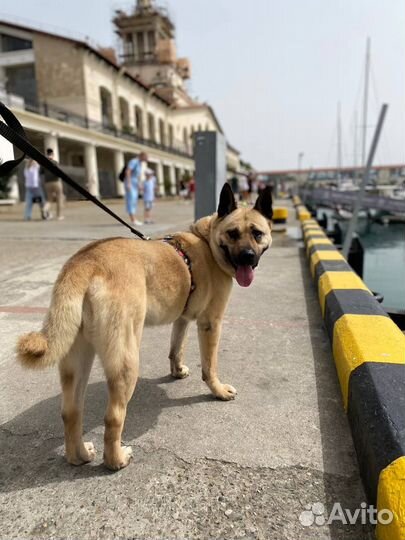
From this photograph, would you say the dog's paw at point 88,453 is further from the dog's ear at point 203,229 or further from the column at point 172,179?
the column at point 172,179

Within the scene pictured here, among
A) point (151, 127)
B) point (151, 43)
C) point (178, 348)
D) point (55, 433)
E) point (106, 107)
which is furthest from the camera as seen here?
point (151, 43)

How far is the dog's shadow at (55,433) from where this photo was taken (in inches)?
73.9

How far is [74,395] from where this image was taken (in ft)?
6.29

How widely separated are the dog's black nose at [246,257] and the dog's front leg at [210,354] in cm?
→ 46

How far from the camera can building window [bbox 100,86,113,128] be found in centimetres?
3653

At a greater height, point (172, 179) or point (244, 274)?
point (172, 179)

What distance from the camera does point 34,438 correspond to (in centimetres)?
214

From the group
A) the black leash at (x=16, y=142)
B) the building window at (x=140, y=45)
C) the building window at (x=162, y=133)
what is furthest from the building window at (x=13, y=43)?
the black leash at (x=16, y=142)

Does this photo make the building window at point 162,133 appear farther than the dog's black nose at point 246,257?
Yes

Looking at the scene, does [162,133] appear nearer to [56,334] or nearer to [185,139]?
[185,139]

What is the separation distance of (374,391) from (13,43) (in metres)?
40.2

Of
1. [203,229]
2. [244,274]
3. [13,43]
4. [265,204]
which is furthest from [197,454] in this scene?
[13,43]

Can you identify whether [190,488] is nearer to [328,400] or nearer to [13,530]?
[13,530]

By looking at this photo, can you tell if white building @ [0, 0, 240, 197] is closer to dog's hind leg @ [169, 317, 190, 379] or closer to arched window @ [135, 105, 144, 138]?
arched window @ [135, 105, 144, 138]
